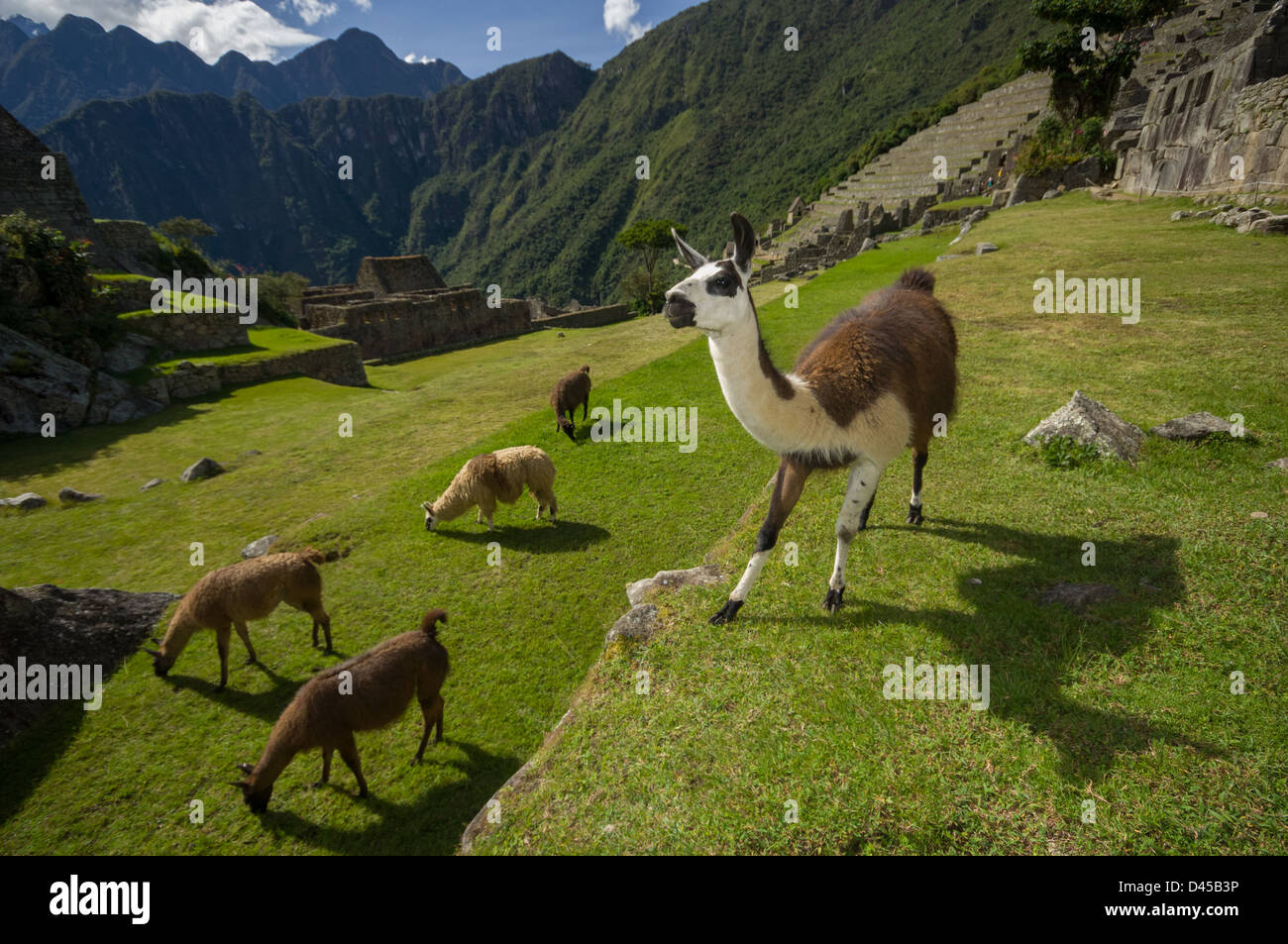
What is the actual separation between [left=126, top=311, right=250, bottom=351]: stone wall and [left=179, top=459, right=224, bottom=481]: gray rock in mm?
12038

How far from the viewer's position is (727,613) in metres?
4.68

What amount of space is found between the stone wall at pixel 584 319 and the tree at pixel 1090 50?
29992mm

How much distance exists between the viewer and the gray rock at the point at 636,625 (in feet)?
15.8

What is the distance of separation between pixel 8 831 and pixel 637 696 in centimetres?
496

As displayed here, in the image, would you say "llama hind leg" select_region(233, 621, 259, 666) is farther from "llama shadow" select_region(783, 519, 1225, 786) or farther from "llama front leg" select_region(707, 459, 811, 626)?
"llama shadow" select_region(783, 519, 1225, 786)

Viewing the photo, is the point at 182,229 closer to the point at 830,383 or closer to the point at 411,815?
the point at 411,815

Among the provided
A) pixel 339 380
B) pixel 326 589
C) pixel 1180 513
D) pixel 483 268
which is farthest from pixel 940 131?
pixel 483 268

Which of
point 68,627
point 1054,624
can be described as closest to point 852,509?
point 1054,624

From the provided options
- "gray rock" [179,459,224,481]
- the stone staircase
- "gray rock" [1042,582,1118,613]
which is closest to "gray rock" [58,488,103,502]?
"gray rock" [179,459,224,481]

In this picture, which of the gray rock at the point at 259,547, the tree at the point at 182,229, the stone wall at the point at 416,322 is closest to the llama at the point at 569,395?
the gray rock at the point at 259,547

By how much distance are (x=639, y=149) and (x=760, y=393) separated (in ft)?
587

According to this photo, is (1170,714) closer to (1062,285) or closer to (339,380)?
(1062,285)

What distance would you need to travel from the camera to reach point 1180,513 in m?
4.95
